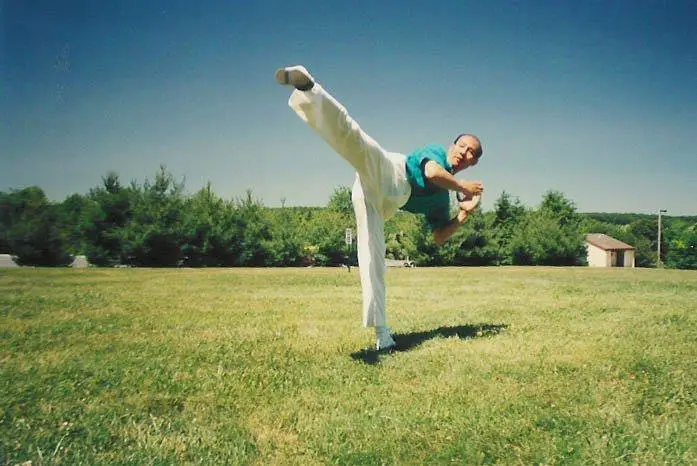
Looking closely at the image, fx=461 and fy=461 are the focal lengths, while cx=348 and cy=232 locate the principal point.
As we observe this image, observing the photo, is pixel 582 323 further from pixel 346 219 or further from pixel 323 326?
pixel 346 219

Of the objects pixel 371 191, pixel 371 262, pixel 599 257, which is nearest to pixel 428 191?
pixel 371 191

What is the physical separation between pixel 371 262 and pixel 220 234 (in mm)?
25294

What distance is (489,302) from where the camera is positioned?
8609 millimetres

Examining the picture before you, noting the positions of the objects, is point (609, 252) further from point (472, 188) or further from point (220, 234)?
point (472, 188)

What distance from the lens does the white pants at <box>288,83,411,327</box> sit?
410 cm

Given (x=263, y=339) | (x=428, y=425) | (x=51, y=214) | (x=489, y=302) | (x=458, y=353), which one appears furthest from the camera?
(x=51, y=214)

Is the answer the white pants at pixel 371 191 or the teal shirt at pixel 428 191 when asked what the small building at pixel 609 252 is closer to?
the teal shirt at pixel 428 191

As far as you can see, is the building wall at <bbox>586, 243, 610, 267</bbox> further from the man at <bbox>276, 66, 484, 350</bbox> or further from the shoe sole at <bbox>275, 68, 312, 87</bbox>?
the shoe sole at <bbox>275, 68, 312, 87</bbox>

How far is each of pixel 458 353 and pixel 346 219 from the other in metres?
30.9

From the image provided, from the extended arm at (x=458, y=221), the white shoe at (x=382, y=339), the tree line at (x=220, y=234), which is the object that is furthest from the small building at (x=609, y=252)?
the white shoe at (x=382, y=339)

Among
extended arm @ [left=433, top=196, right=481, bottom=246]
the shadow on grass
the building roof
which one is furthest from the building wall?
extended arm @ [left=433, top=196, right=481, bottom=246]

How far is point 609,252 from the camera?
2603 inches

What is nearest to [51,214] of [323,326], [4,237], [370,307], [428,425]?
[4,237]

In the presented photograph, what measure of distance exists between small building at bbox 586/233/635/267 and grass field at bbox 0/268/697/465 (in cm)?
6714
